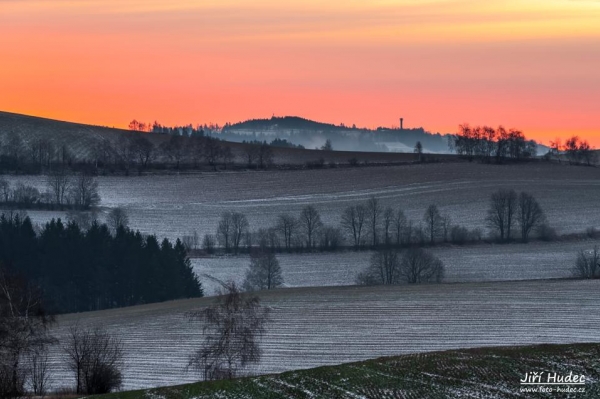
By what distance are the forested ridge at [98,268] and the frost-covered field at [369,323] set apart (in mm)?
14210

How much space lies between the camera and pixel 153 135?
166m

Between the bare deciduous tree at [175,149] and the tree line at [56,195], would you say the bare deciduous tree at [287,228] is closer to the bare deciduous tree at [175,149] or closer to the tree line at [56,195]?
the tree line at [56,195]

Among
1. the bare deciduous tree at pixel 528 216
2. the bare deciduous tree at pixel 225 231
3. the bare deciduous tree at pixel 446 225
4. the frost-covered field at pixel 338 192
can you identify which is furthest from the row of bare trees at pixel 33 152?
the bare deciduous tree at pixel 528 216

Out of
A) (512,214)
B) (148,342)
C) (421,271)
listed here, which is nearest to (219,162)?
(512,214)

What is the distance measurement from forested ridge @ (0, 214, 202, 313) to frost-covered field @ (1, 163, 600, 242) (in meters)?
19.4

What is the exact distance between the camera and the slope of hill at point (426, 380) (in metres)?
35.1

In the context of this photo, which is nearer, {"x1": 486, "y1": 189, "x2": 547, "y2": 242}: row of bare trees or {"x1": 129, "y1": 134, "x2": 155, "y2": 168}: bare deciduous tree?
{"x1": 486, "y1": 189, "x2": 547, "y2": 242}: row of bare trees

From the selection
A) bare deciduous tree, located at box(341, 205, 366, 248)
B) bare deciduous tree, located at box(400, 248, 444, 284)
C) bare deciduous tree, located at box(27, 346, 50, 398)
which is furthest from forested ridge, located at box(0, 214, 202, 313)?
bare deciduous tree, located at box(27, 346, 50, 398)

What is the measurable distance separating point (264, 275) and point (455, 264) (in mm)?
18116

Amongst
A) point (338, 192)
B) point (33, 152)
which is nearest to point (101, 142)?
point (33, 152)

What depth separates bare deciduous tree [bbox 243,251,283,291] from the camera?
8896cm

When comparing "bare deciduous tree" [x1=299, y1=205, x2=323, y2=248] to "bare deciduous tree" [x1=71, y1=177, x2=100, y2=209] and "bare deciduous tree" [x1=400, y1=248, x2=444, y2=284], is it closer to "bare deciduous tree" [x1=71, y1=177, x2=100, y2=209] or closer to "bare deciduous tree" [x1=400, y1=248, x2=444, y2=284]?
"bare deciduous tree" [x1=400, y1=248, x2=444, y2=284]

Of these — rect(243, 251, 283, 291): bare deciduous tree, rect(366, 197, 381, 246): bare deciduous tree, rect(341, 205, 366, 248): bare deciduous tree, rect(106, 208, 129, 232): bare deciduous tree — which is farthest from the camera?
rect(106, 208, 129, 232): bare deciduous tree

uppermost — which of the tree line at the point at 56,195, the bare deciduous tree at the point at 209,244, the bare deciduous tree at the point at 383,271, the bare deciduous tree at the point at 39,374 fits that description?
the tree line at the point at 56,195
